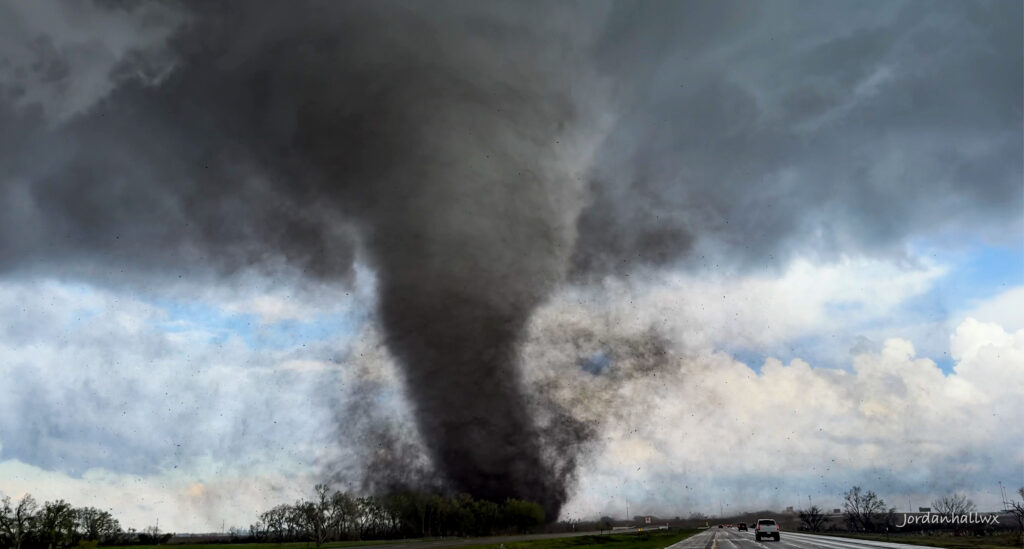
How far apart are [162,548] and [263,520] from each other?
38.5m

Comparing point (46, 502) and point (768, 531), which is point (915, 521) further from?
point (46, 502)

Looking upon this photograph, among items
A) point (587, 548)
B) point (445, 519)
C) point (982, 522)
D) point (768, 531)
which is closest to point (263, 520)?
point (445, 519)

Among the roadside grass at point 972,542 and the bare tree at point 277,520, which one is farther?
the bare tree at point 277,520

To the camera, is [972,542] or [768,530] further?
[768,530]

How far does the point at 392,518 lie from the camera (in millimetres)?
174250

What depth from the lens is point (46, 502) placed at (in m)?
135

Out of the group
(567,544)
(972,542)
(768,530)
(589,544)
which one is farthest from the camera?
(589,544)

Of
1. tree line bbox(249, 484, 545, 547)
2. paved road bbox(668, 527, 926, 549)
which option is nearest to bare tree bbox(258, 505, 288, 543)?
tree line bbox(249, 484, 545, 547)

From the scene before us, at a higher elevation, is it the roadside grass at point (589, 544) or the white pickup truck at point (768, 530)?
the white pickup truck at point (768, 530)

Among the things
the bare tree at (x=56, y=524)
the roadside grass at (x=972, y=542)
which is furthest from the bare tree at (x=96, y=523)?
the roadside grass at (x=972, y=542)

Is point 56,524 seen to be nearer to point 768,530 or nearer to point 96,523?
point 96,523

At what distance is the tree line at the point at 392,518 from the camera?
6545 inches

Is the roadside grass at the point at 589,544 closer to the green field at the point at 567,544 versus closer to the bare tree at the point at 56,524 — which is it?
the green field at the point at 567,544

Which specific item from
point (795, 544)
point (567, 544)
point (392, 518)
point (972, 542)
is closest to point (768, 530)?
point (795, 544)
